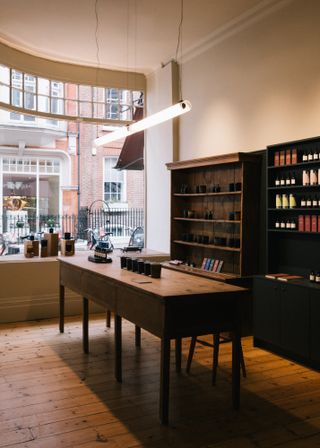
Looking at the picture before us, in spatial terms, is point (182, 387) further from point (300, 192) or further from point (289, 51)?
point (289, 51)

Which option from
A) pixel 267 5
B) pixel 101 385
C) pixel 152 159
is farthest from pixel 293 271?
pixel 152 159

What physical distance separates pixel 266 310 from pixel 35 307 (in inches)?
131

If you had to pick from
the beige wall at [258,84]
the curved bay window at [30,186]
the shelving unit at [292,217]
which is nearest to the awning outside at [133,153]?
the beige wall at [258,84]

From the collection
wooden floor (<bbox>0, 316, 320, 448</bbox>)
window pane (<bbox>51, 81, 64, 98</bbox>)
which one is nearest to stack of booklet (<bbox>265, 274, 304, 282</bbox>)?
wooden floor (<bbox>0, 316, 320, 448</bbox>)

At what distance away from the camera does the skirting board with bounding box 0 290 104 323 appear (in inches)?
250

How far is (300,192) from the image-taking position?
4801 mm

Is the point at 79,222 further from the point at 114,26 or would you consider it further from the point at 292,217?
the point at 292,217

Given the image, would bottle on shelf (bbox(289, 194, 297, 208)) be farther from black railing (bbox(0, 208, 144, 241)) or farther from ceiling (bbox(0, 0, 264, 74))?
black railing (bbox(0, 208, 144, 241))

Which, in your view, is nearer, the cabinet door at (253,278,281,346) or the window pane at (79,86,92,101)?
the cabinet door at (253,278,281,346)

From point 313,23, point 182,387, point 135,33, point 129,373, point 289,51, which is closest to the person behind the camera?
point 182,387

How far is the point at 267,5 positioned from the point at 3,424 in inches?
195

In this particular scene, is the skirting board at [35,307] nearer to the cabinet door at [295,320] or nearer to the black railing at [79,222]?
the black railing at [79,222]

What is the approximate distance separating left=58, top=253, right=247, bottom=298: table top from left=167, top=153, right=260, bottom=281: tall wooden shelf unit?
4.32 feet

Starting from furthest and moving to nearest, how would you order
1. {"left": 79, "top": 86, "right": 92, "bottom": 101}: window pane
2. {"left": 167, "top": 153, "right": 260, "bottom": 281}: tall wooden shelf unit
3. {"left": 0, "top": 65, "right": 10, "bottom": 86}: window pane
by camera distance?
{"left": 79, "top": 86, "right": 92, "bottom": 101}: window pane, {"left": 0, "top": 65, "right": 10, "bottom": 86}: window pane, {"left": 167, "top": 153, "right": 260, "bottom": 281}: tall wooden shelf unit
